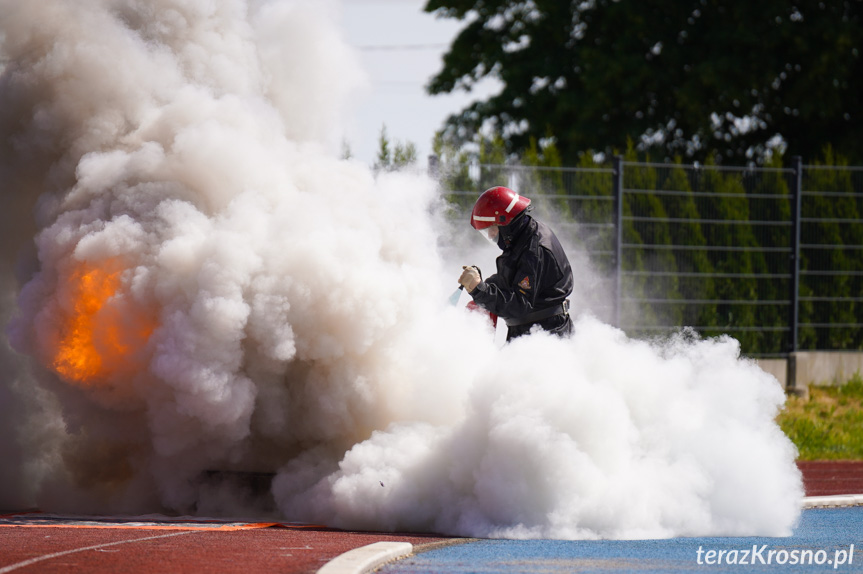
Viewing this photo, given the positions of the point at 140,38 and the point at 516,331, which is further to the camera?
the point at 140,38

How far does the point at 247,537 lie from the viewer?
7.32 metres

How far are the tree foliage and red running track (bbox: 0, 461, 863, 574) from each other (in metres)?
14.2

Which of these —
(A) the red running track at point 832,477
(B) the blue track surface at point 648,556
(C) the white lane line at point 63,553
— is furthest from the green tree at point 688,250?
(C) the white lane line at point 63,553

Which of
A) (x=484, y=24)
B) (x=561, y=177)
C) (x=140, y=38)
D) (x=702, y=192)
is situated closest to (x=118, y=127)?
(x=140, y=38)

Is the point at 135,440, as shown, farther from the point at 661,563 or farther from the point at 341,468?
the point at 661,563

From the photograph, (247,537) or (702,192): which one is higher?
(702,192)

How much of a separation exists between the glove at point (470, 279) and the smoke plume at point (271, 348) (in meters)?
0.58

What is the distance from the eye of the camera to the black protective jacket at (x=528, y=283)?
8531 millimetres

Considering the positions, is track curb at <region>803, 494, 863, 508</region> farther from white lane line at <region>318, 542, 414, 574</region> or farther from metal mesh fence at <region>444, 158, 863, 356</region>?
metal mesh fence at <region>444, 158, 863, 356</region>

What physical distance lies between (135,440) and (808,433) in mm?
8992

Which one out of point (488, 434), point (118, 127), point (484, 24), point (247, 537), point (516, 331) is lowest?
point (247, 537)

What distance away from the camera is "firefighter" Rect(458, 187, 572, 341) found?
28.0 ft

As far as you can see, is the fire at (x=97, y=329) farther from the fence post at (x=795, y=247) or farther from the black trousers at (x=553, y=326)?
the fence post at (x=795, y=247)

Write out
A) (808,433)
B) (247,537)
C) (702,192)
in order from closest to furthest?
(247,537) → (808,433) → (702,192)
